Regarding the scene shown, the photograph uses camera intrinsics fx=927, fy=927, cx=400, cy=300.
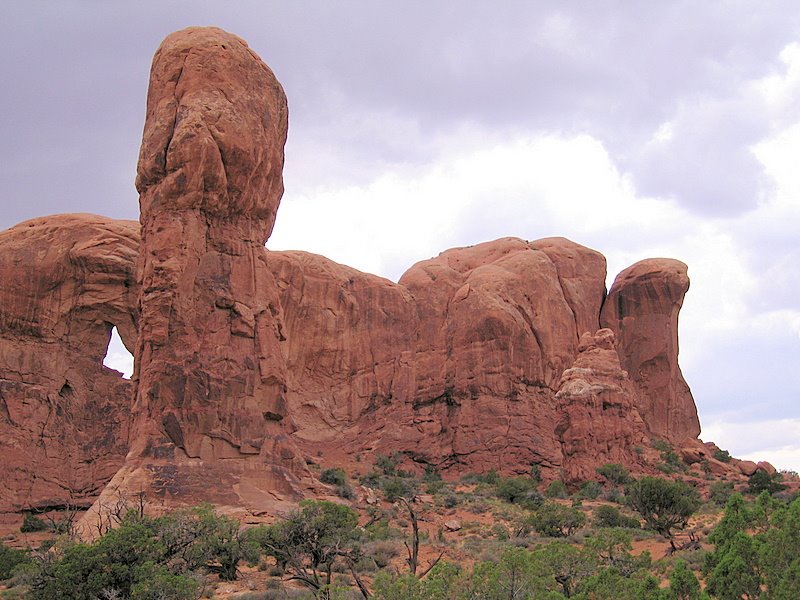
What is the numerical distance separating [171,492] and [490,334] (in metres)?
22.9

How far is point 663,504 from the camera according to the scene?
1024 inches

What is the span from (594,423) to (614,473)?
209cm

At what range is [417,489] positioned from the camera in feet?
116

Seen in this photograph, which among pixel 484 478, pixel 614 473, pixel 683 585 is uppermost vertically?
pixel 484 478

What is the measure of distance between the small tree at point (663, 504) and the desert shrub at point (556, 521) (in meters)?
1.81

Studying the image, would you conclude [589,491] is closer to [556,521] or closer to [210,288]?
[556,521]

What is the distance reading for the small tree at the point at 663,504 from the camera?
84.1 feet

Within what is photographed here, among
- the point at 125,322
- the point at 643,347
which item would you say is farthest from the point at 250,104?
the point at 643,347

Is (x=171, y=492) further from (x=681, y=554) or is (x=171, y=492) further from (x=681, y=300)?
(x=681, y=300)

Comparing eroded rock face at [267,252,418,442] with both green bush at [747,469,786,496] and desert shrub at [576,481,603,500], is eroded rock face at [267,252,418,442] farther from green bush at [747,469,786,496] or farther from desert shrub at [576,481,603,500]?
green bush at [747,469,786,496]

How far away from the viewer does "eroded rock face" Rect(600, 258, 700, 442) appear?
48.4 meters

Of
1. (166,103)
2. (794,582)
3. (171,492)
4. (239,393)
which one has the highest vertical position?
(166,103)

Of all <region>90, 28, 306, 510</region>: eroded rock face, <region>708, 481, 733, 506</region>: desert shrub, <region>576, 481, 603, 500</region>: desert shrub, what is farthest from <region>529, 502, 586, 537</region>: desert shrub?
<region>708, 481, 733, 506</region>: desert shrub

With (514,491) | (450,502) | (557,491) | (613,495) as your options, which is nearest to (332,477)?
(450,502)
